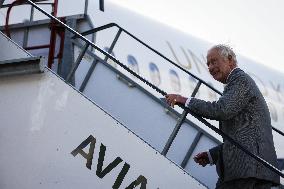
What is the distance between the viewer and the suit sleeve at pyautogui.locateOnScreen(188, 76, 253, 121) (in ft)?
10.8

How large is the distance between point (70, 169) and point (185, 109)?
905 millimetres

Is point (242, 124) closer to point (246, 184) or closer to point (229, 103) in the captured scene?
point (229, 103)

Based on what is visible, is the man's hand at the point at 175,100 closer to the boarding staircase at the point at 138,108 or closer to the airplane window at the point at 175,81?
the boarding staircase at the point at 138,108

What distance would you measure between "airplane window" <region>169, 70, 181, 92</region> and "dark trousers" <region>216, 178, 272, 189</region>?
6.88 m

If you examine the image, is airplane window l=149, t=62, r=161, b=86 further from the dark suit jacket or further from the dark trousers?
the dark trousers

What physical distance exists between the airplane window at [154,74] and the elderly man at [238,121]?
613 cm

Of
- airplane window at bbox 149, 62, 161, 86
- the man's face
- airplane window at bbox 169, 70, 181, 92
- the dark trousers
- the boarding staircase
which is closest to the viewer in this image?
the dark trousers

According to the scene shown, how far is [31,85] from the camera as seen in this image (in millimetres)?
4020

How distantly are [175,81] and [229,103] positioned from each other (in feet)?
23.1

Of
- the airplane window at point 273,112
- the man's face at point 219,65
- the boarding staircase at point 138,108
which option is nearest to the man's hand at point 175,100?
the man's face at point 219,65

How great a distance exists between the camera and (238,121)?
3408 mm

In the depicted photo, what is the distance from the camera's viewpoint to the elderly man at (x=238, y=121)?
10.8 feet

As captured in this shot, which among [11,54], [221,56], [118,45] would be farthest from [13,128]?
[118,45]

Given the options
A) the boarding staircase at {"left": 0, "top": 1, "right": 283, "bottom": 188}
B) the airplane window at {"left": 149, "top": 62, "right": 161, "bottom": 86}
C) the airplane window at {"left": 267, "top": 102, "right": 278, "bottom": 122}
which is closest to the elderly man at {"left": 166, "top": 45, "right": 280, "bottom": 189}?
the boarding staircase at {"left": 0, "top": 1, "right": 283, "bottom": 188}
